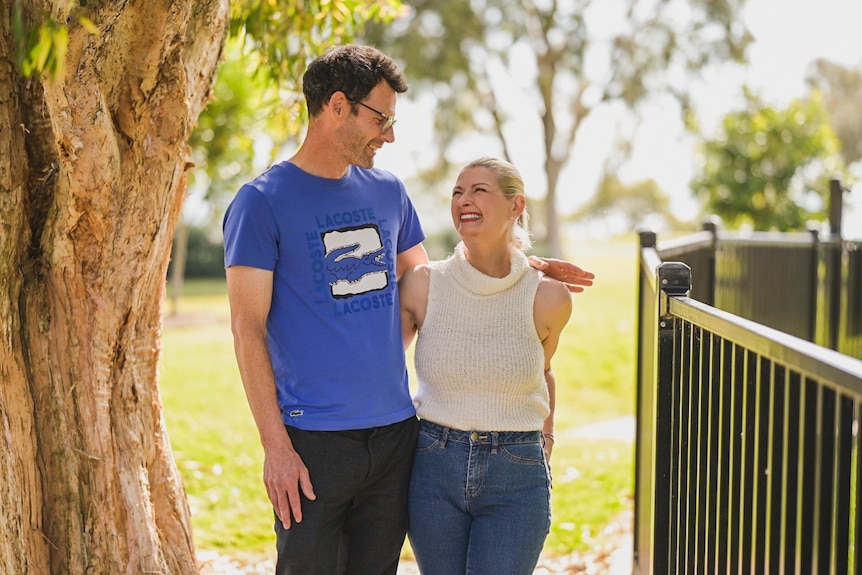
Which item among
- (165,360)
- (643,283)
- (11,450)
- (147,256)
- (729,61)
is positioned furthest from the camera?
(729,61)

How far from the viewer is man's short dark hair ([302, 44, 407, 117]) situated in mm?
3135

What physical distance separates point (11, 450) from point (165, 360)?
8989mm

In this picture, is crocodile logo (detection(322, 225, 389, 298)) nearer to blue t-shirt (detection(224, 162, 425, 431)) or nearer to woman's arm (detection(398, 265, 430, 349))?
blue t-shirt (detection(224, 162, 425, 431))

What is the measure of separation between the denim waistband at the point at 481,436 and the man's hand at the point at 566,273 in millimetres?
543

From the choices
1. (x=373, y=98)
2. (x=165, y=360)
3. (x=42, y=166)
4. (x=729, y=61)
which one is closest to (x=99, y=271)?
(x=42, y=166)

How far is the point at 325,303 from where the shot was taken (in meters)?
3.12

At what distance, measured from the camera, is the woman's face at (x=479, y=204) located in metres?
3.25

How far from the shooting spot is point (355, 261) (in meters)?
3.18

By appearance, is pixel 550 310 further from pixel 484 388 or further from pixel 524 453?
pixel 524 453

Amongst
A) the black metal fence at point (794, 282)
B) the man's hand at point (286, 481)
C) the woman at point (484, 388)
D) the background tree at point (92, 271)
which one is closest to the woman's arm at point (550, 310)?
the woman at point (484, 388)

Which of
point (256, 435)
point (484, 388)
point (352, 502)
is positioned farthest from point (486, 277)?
point (256, 435)

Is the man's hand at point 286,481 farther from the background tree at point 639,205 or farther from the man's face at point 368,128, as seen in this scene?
the background tree at point 639,205

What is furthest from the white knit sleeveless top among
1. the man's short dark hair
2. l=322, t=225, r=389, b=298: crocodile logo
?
the man's short dark hair

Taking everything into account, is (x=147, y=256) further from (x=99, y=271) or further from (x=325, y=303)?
(x=325, y=303)
